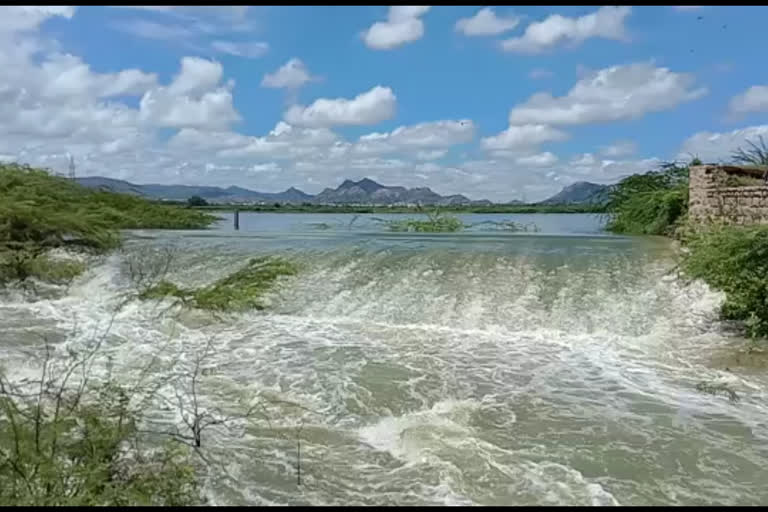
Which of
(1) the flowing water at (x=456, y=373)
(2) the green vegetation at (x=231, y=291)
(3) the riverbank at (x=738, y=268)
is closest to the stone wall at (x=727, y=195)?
(3) the riverbank at (x=738, y=268)

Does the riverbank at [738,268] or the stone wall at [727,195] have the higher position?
the stone wall at [727,195]

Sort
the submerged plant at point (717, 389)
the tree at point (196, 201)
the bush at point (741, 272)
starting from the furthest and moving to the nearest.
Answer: the tree at point (196, 201), the bush at point (741, 272), the submerged plant at point (717, 389)

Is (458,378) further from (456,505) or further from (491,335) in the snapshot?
(456,505)

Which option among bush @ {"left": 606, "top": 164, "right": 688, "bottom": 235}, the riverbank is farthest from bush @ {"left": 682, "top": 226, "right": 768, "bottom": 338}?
bush @ {"left": 606, "top": 164, "right": 688, "bottom": 235}

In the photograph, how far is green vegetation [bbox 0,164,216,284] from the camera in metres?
11.8

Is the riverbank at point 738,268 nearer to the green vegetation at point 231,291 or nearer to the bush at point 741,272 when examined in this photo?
the bush at point 741,272

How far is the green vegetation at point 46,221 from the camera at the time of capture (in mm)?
11766

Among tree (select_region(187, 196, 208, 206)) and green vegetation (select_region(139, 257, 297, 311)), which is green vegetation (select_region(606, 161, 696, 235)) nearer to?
green vegetation (select_region(139, 257, 297, 311))

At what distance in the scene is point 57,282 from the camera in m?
11.6

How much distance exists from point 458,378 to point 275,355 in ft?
7.08

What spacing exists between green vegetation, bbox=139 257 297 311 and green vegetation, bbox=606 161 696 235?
10857mm

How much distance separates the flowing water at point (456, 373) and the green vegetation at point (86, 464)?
17.5 inches

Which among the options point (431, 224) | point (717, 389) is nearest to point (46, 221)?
point (717, 389)

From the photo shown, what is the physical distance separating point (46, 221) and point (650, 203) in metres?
14.6
